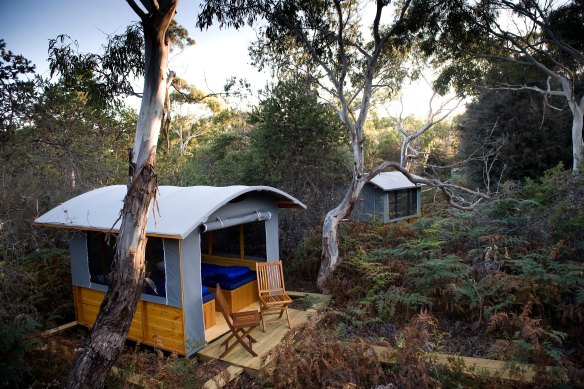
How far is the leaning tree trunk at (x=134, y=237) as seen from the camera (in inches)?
149

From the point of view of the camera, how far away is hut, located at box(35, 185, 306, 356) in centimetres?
537

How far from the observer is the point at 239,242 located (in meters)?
7.79

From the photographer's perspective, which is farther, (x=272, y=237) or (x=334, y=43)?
(x=334, y=43)

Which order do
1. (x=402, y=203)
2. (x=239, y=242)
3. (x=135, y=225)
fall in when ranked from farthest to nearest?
(x=402, y=203), (x=239, y=242), (x=135, y=225)

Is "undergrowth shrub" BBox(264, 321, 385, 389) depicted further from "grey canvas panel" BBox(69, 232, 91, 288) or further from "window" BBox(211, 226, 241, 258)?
"grey canvas panel" BBox(69, 232, 91, 288)

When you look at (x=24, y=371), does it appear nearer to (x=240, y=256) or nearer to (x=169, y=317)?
(x=169, y=317)

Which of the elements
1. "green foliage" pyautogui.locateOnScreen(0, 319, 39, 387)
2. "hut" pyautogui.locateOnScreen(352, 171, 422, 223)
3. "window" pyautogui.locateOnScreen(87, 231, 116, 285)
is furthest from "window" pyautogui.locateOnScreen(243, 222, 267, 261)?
"hut" pyautogui.locateOnScreen(352, 171, 422, 223)

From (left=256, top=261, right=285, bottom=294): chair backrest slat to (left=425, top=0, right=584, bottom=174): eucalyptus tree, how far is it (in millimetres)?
7269

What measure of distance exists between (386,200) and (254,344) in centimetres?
910

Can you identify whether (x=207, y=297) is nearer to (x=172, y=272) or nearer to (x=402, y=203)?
(x=172, y=272)

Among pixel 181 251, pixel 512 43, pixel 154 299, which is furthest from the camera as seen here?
pixel 512 43

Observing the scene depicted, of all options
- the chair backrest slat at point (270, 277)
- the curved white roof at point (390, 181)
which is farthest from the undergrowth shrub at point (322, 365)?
the curved white roof at point (390, 181)

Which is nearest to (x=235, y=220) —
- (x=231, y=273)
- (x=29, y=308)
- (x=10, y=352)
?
(x=231, y=273)

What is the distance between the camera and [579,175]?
7586 millimetres
